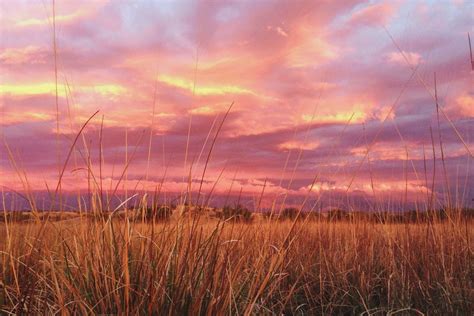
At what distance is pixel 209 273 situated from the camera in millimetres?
1965

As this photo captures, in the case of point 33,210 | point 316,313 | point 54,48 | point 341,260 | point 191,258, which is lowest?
point 316,313

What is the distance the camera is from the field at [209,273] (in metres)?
1.90

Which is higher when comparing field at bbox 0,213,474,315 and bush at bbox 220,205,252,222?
bush at bbox 220,205,252,222

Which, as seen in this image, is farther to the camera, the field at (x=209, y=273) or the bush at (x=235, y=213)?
the bush at (x=235, y=213)

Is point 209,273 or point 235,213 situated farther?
point 235,213

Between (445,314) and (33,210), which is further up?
(33,210)

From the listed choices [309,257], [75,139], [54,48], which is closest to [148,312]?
[75,139]

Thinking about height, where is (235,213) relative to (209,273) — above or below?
above

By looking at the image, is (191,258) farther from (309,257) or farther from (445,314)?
(309,257)

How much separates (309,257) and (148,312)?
94.0 inches

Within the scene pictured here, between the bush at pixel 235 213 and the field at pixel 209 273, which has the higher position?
the bush at pixel 235 213

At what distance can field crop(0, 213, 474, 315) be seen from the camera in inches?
74.8

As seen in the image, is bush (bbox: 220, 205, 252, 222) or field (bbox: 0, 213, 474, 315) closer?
field (bbox: 0, 213, 474, 315)

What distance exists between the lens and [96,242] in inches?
80.7
